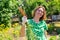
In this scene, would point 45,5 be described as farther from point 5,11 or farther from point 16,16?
point 5,11

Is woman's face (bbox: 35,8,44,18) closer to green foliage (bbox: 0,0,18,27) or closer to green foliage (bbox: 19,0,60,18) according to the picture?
green foliage (bbox: 0,0,18,27)

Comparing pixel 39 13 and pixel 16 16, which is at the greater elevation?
pixel 39 13

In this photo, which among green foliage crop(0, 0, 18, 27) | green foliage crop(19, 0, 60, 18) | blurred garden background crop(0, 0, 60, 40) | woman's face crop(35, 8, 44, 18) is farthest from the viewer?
green foliage crop(19, 0, 60, 18)

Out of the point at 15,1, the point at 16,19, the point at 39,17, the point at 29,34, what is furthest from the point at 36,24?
the point at 16,19

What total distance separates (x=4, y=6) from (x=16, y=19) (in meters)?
2.73

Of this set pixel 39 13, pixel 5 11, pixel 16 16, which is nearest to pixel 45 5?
pixel 16 16

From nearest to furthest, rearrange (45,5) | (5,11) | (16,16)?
(5,11) → (45,5) → (16,16)

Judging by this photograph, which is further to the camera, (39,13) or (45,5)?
(45,5)

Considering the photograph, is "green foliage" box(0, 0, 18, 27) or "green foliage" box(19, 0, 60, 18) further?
"green foliage" box(19, 0, 60, 18)

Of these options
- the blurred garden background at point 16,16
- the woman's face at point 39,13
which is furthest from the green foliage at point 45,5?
the woman's face at point 39,13

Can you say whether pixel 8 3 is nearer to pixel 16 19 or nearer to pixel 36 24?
pixel 16 19

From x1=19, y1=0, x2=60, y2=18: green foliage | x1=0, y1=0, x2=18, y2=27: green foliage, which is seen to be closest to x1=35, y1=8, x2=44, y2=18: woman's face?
x1=0, y1=0, x2=18, y2=27: green foliage

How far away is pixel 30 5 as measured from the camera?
10.8m

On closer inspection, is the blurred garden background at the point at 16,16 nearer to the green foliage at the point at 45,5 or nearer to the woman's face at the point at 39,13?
the green foliage at the point at 45,5
